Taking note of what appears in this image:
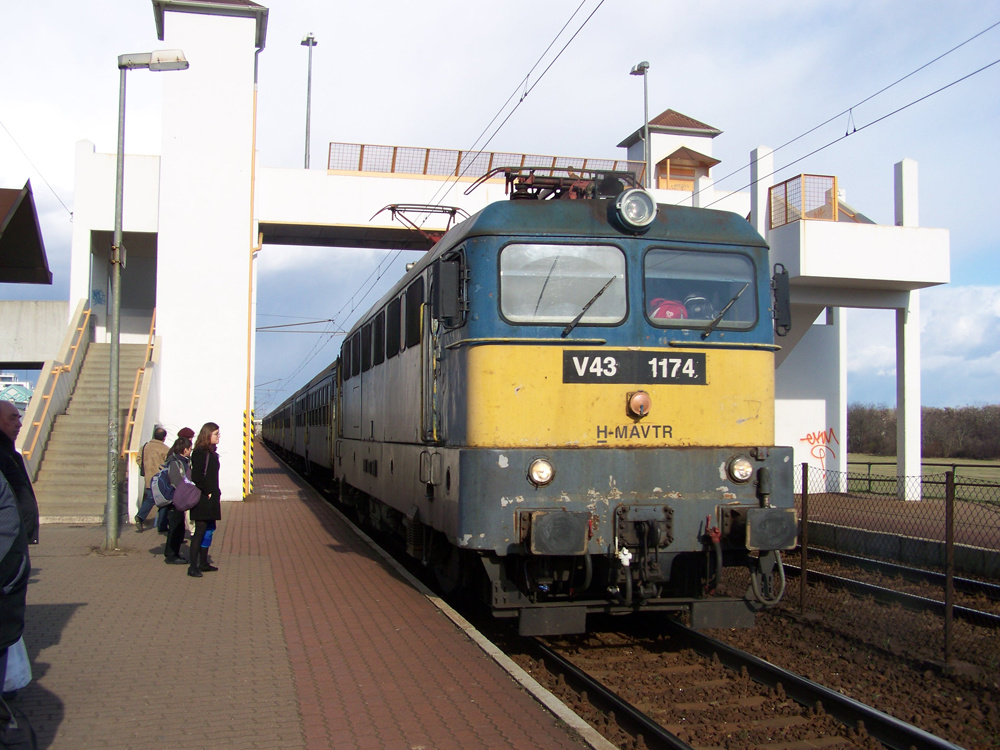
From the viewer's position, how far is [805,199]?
1798cm

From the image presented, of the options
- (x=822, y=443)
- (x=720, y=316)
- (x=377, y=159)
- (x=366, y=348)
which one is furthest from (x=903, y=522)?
(x=377, y=159)

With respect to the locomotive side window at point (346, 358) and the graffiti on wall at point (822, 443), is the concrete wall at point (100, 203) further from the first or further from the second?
the graffiti on wall at point (822, 443)

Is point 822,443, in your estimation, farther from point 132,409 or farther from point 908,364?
point 132,409

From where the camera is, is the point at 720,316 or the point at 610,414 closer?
the point at 610,414

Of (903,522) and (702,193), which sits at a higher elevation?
(702,193)

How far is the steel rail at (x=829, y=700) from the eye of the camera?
4.86 meters

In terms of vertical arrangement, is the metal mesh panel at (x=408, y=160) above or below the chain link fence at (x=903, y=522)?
above

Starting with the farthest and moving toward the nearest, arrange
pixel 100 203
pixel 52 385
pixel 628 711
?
pixel 100 203 → pixel 52 385 → pixel 628 711

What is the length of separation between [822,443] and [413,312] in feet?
52.0

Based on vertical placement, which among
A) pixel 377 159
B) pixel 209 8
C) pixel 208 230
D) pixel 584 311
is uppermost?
pixel 209 8

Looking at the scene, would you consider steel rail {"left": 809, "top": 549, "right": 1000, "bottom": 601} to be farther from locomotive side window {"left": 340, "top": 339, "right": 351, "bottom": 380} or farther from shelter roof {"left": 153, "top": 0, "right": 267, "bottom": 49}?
shelter roof {"left": 153, "top": 0, "right": 267, "bottom": 49}

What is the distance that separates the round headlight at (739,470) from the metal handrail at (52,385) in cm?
1125

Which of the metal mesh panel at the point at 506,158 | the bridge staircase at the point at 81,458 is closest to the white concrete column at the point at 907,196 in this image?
the metal mesh panel at the point at 506,158

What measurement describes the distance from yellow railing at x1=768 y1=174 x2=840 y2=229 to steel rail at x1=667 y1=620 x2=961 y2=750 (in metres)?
13.0
